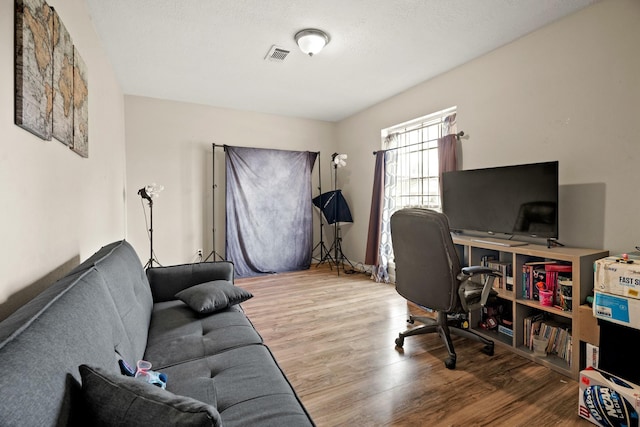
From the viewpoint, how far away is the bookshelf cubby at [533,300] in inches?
76.5

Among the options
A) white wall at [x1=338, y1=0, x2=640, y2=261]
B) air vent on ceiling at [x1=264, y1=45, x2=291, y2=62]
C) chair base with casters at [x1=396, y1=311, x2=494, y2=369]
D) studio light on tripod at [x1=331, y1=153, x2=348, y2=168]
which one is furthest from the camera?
studio light on tripod at [x1=331, y1=153, x2=348, y2=168]

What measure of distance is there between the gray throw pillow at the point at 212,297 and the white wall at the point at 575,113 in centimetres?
257

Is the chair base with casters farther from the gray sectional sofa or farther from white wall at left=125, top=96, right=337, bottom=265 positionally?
white wall at left=125, top=96, right=337, bottom=265

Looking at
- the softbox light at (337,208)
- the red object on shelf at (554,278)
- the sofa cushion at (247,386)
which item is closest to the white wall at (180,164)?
the softbox light at (337,208)

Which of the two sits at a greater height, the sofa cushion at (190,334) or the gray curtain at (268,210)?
the gray curtain at (268,210)

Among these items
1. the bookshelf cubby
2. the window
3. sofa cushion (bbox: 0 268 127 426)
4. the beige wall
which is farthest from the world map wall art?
the window

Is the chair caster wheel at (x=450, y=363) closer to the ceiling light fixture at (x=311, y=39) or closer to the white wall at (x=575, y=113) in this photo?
the white wall at (x=575, y=113)

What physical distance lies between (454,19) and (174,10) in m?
2.17

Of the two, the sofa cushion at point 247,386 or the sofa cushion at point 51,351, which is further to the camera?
the sofa cushion at point 247,386

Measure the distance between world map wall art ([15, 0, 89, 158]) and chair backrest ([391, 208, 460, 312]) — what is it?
206 centimetres

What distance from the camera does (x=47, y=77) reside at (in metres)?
1.37

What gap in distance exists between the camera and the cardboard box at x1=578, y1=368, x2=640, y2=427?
1437 millimetres

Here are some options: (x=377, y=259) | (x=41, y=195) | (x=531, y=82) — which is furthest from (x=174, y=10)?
(x=377, y=259)

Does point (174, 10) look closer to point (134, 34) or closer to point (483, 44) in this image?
point (134, 34)
